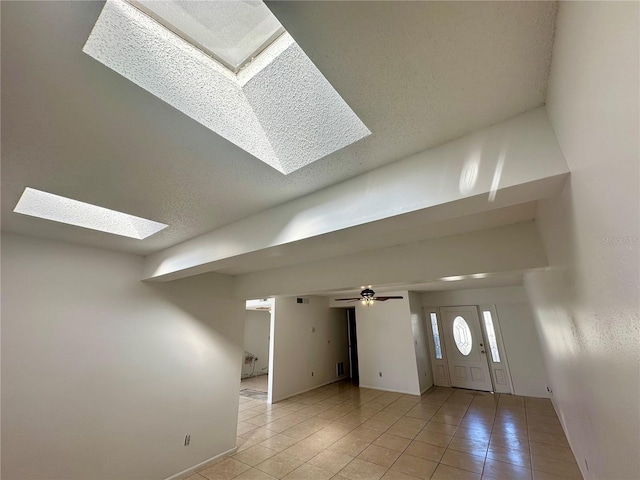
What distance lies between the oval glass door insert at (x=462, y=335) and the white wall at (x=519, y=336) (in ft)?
1.81

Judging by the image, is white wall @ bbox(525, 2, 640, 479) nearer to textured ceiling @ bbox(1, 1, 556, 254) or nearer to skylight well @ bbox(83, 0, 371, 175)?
textured ceiling @ bbox(1, 1, 556, 254)

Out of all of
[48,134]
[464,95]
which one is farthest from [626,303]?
[48,134]

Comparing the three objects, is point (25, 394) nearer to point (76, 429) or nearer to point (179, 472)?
point (76, 429)

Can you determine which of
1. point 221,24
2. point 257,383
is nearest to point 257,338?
point 257,383

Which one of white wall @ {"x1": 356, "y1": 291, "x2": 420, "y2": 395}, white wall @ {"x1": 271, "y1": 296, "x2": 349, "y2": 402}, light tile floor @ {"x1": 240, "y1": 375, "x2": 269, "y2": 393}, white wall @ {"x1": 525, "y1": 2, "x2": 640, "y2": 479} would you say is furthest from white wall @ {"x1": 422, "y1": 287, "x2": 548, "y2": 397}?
light tile floor @ {"x1": 240, "y1": 375, "x2": 269, "y2": 393}

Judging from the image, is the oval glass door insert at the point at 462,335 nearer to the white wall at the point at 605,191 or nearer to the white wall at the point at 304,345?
the white wall at the point at 304,345

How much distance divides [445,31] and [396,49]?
0.15m

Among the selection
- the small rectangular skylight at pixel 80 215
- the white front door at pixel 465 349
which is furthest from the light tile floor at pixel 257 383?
the small rectangular skylight at pixel 80 215

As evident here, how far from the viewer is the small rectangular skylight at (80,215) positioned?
1.96 meters

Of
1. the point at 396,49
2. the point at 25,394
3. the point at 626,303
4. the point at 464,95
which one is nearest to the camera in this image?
the point at 626,303

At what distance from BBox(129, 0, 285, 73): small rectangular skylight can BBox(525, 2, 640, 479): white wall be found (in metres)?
0.98

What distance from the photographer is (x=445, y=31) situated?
0.82 metres

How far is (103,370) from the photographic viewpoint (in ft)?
8.63

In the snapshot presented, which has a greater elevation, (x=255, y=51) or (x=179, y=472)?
(x=255, y=51)
